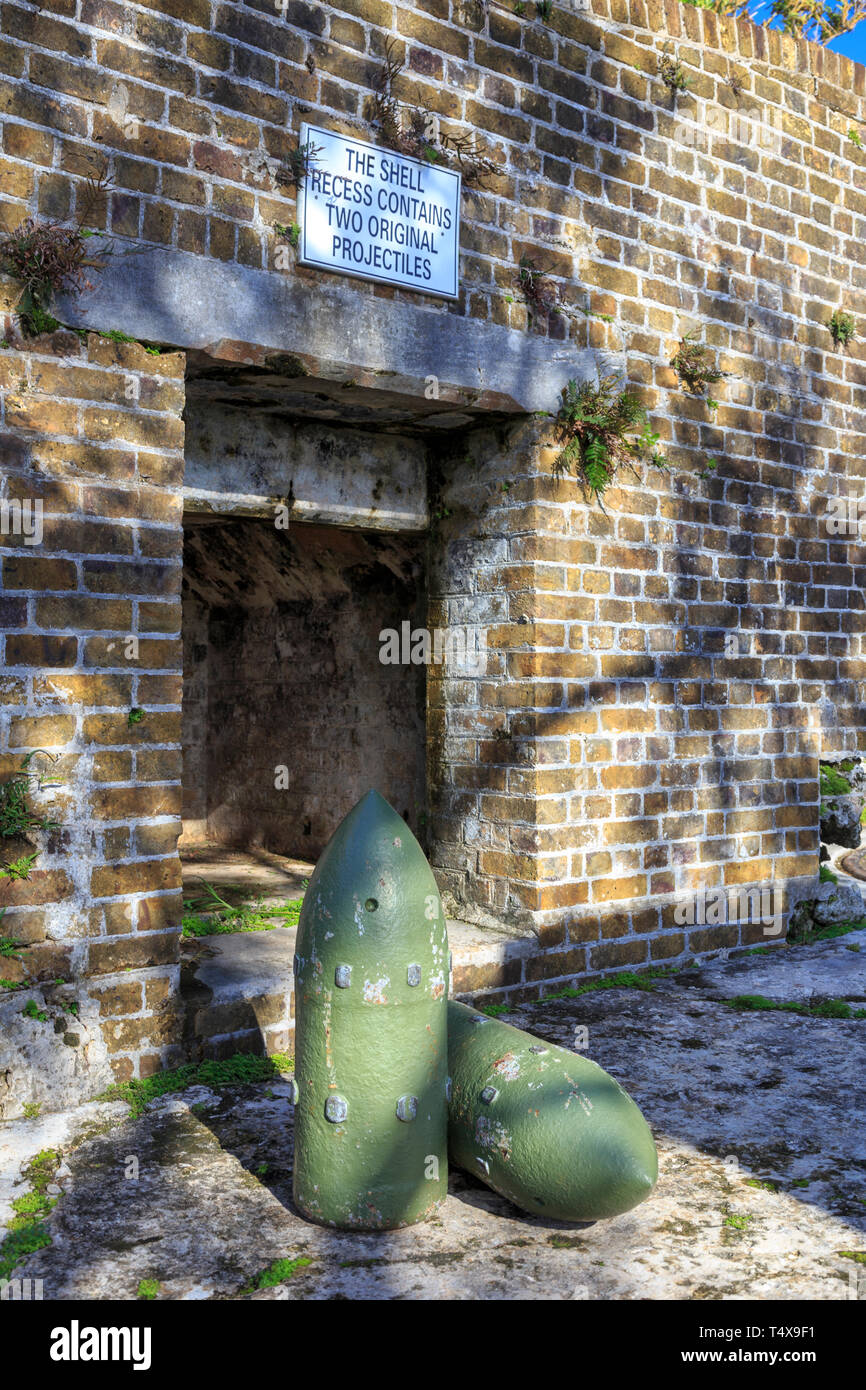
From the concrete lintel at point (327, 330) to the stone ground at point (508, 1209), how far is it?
286 cm

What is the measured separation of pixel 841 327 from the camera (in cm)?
716

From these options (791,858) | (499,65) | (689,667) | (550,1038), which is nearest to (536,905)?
(550,1038)

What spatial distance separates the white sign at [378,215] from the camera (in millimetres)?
4742

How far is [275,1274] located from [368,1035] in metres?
0.62

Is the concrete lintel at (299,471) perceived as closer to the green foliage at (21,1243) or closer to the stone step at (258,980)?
the stone step at (258,980)

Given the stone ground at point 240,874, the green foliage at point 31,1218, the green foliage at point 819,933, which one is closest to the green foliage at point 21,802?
the green foliage at point 31,1218

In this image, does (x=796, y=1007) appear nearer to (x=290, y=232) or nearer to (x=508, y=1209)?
(x=508, y=1209)

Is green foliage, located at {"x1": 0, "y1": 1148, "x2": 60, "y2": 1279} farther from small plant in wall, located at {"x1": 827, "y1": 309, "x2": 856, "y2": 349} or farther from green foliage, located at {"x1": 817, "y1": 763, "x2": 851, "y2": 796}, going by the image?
small plant in wall, located at {"x1": 827, "y1": 309, "x2": 856, "y2": 349}

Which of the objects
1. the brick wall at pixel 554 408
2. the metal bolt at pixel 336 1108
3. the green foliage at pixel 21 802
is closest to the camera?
the metal bolt at pixel 336 1108

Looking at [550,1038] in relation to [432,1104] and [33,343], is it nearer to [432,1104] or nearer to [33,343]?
[432,1104]

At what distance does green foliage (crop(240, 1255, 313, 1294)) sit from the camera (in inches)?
110

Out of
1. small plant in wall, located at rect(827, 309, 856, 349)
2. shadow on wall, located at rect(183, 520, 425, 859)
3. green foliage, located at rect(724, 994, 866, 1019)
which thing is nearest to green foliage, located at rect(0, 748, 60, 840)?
shadow on wall, located at rect(183, 520, 425, 859)

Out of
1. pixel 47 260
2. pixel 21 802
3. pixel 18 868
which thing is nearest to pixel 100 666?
pixel 21 802

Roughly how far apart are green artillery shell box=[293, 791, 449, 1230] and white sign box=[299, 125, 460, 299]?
9.17 ft
